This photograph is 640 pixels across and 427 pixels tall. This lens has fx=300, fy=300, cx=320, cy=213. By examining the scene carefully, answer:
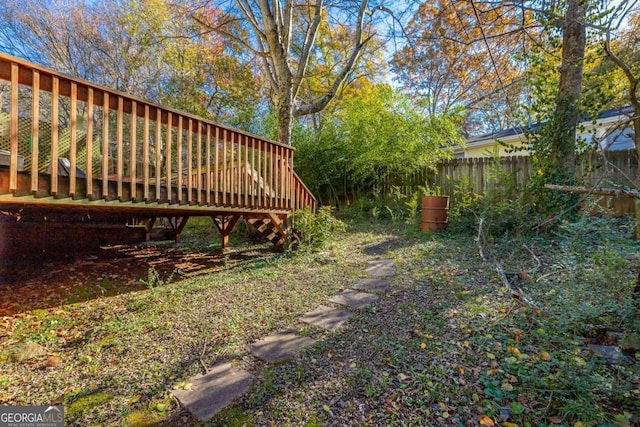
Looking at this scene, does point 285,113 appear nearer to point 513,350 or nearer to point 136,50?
point 513,350

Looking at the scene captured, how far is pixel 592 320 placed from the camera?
199cm

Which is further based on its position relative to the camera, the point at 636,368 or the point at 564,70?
the point at 564,70

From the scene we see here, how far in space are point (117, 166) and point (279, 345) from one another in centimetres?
209

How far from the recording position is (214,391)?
164 centimetres

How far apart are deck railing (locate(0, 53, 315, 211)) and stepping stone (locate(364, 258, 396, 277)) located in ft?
5.62

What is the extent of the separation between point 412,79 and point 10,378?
15239 millimetres

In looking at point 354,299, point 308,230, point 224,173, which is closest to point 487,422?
point 354,299

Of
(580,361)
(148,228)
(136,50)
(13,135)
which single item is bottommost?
(580,361)

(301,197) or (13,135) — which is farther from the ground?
(13,135)

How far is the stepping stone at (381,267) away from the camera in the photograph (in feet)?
11.6

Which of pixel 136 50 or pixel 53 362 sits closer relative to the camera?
pixel 53 362

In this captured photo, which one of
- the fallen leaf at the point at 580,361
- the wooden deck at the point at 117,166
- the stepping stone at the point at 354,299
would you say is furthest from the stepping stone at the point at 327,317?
the wooden deck at the point at 117,166

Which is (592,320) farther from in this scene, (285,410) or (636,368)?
(285,410)

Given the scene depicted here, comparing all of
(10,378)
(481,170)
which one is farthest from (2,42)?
(481,170)
